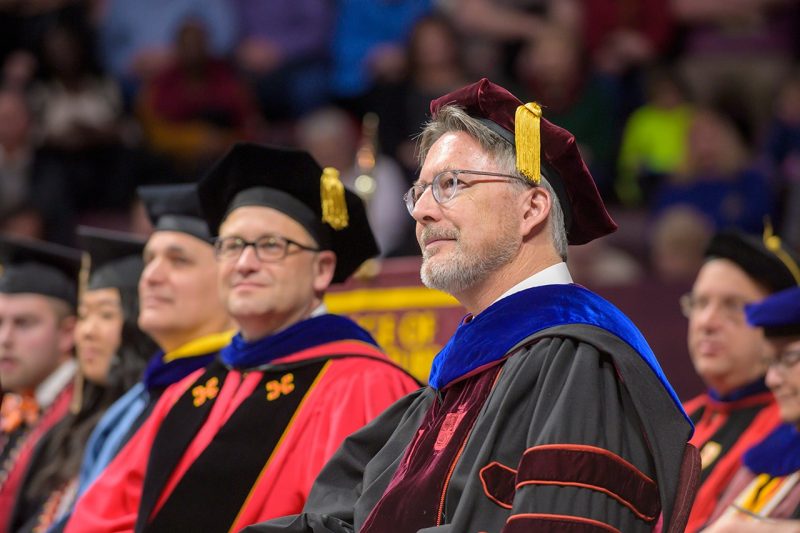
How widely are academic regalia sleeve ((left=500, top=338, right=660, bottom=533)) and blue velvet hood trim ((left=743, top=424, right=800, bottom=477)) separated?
180 cm

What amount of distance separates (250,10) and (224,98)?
3.52 feet

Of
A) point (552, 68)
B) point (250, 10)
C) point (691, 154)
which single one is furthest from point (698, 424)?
point (250, 10)

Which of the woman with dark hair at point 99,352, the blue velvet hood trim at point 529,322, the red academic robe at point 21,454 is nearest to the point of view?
the blue velvet hood trim at point 529,322

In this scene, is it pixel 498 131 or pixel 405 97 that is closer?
pixel 498 131

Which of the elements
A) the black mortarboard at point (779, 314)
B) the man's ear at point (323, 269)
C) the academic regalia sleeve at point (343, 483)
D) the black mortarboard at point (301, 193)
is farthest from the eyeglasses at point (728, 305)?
the academic regalia sleeve at point (343, 483)

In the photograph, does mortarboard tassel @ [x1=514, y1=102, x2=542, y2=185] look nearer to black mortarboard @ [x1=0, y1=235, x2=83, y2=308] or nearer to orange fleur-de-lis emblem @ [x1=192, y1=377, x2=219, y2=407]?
orange fleur-de-lis emblem @ [x1=192, y1=377, x2=219, y2=407]

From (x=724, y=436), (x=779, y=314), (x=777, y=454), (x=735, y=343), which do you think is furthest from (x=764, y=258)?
(x=777, y=454)

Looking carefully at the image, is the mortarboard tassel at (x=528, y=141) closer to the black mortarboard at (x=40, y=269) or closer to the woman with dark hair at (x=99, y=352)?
the woman with dark hair at (x=99, y=352)

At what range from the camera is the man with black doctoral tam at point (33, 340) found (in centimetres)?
692

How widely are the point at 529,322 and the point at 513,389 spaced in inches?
9.3

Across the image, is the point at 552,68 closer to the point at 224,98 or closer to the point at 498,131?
the point at 224,98

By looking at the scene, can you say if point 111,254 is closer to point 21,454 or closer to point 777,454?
point 21,454

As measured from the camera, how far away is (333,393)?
483cm

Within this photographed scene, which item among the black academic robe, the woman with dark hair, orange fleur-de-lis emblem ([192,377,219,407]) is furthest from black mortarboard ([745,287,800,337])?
the woman with dark hair
